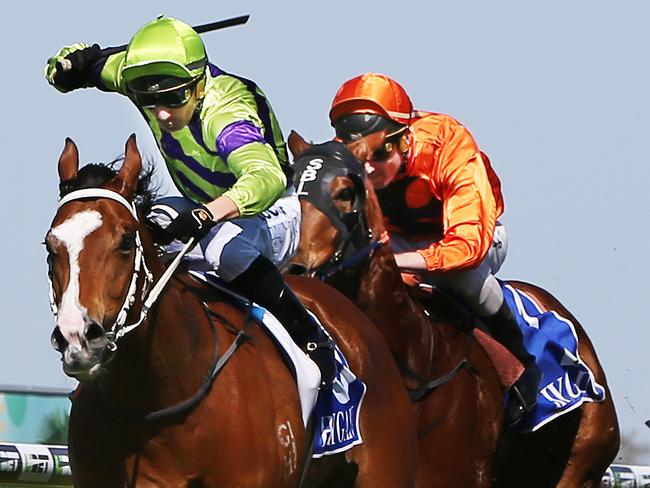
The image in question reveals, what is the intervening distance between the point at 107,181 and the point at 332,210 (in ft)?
5.30

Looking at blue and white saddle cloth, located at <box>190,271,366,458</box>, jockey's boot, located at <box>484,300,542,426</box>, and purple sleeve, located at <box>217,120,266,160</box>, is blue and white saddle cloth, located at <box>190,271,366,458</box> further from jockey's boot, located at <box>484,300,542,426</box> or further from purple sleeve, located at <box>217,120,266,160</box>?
jockey's boot, located at <box>484,300,542,426</box>

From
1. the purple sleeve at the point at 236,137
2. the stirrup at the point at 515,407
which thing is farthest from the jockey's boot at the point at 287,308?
the stirrup at the point at 515,407

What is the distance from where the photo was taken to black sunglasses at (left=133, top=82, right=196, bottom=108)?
5.45 m

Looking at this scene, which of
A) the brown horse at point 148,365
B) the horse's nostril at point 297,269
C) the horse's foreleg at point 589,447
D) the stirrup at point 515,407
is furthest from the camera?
the horse's foreleg at point 589,447

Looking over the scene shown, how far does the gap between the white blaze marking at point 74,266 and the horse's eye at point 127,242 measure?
0.09 meters

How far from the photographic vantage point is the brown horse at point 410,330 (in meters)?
6.37

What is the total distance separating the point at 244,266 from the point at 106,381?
0.77m

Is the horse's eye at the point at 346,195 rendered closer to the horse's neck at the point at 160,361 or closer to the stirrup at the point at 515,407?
the stirrup at the point at 515,407

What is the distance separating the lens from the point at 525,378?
23.2 feet

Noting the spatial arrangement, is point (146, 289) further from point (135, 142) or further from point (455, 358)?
point (455, 358)

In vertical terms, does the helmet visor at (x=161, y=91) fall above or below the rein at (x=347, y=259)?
above

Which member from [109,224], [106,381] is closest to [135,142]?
[109,224]

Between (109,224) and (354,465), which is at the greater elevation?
(109,224)

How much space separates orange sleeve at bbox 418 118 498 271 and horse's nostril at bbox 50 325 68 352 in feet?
8.08
